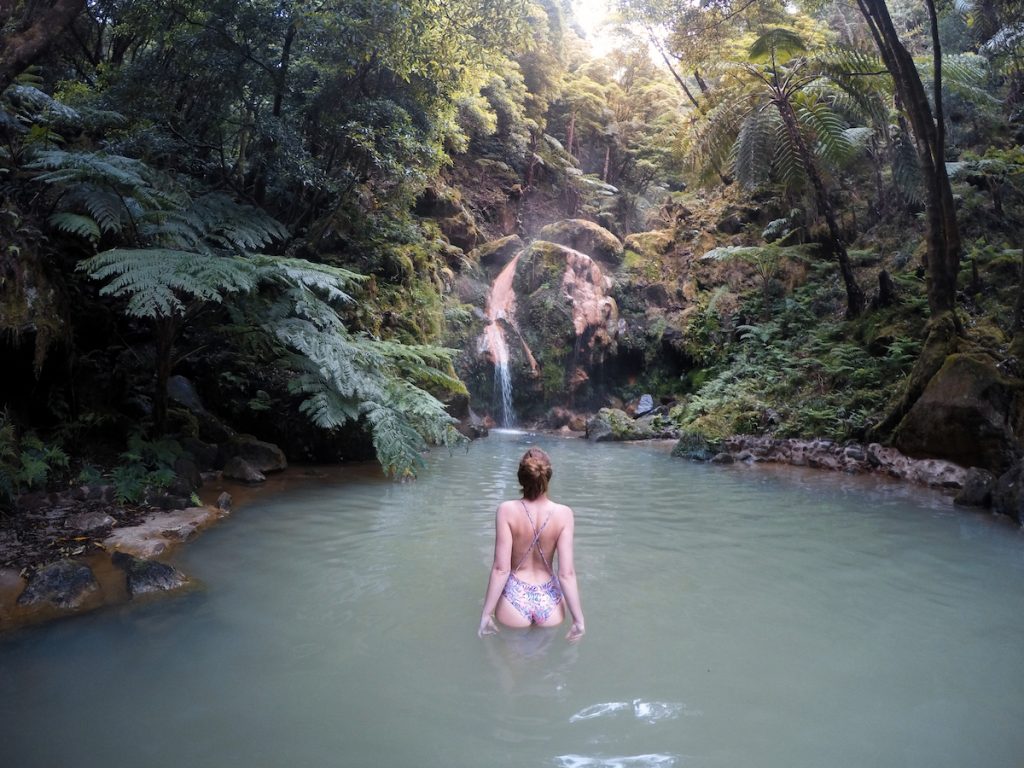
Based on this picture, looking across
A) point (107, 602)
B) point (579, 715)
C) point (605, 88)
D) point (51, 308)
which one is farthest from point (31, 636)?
point (605, 88)

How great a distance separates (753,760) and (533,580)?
136cm

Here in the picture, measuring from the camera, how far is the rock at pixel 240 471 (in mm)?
7117

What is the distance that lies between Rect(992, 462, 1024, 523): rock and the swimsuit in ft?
17.3

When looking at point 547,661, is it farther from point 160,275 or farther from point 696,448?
point 696,448

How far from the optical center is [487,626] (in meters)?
3.18

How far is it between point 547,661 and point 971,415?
7160 millimetres

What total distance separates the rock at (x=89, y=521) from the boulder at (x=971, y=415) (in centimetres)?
924

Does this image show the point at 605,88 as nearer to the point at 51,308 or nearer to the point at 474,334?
the point at 474,334

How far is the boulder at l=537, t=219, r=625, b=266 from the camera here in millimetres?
18203

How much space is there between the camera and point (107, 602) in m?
3.60

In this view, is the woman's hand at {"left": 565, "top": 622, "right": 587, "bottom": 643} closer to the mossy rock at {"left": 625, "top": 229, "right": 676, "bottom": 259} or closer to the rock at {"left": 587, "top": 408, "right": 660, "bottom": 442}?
the rock at {"left": 587, "top": 408, "right": 660, "bottom": 442}

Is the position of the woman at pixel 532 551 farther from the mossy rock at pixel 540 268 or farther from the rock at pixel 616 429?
the mossy rock at pixel 540 268

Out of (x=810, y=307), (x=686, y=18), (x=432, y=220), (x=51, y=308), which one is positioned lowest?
(x=51, y=308)

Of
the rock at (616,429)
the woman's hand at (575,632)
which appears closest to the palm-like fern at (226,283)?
the woman's hand at (575,632)
